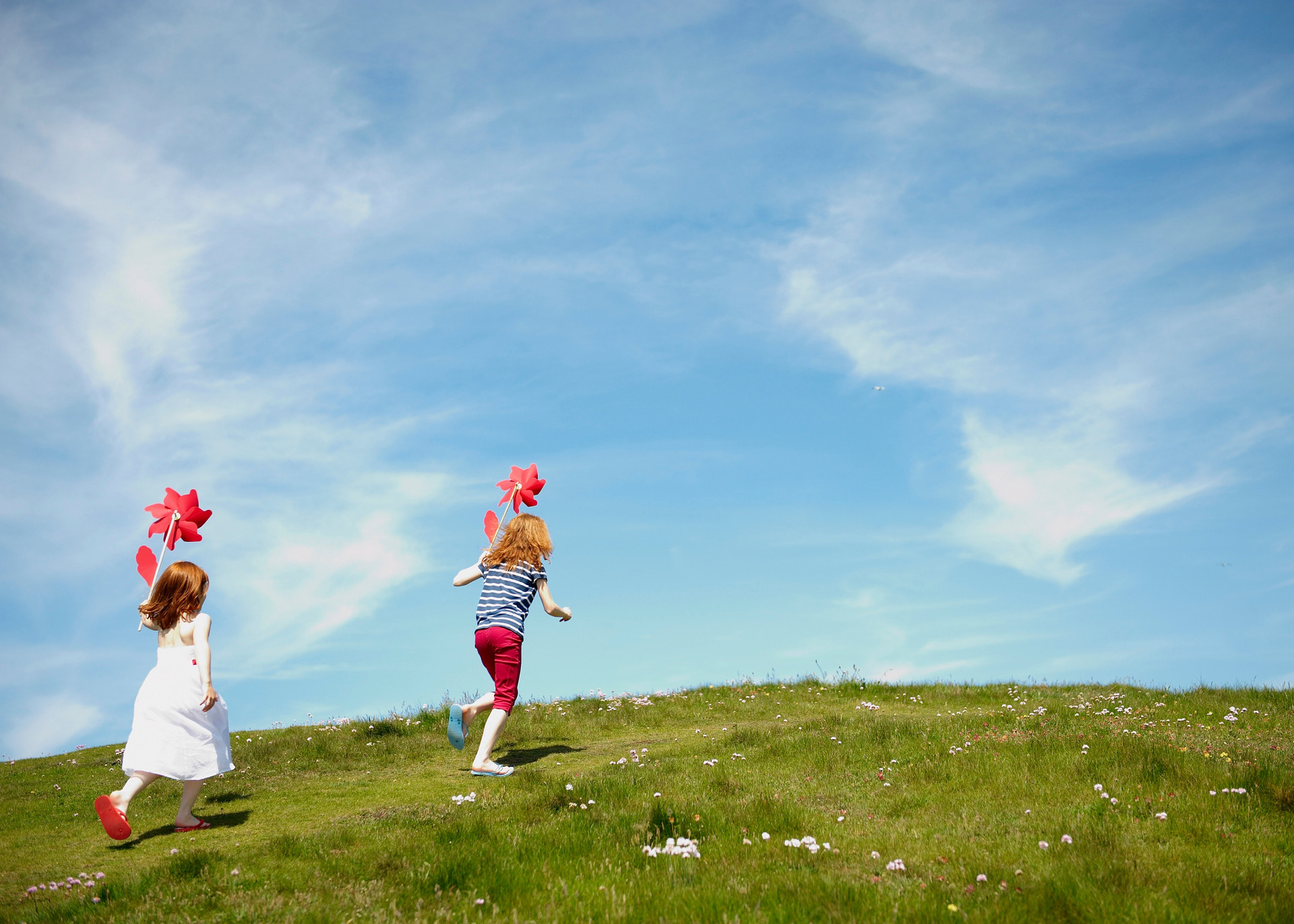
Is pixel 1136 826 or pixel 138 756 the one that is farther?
pixel 138 756

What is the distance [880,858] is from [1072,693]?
13.9 meters

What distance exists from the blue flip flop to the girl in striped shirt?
1 cm

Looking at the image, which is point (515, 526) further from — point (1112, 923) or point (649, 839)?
point (1112, 923)

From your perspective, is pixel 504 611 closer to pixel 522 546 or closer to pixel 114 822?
pixel 522 546

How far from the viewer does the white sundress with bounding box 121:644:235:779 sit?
1010 centimetres

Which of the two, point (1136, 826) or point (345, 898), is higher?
point (1136, 826)

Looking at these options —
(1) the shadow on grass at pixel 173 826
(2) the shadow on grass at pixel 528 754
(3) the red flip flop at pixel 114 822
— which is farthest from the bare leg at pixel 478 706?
(3) the red flip flop at pixel 114 822

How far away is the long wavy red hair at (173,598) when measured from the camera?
423 inches

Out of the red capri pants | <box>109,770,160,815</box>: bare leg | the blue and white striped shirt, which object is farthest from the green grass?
the blue and white striped shirt

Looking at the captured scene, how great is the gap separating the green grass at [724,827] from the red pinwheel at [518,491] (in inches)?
151

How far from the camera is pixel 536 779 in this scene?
11.8m

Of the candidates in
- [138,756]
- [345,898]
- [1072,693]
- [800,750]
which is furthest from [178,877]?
[1072,693]

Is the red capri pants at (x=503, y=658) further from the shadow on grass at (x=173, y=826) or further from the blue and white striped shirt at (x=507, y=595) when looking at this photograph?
the shadow on grass at (x=173, y=826)

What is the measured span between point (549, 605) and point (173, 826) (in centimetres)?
542
